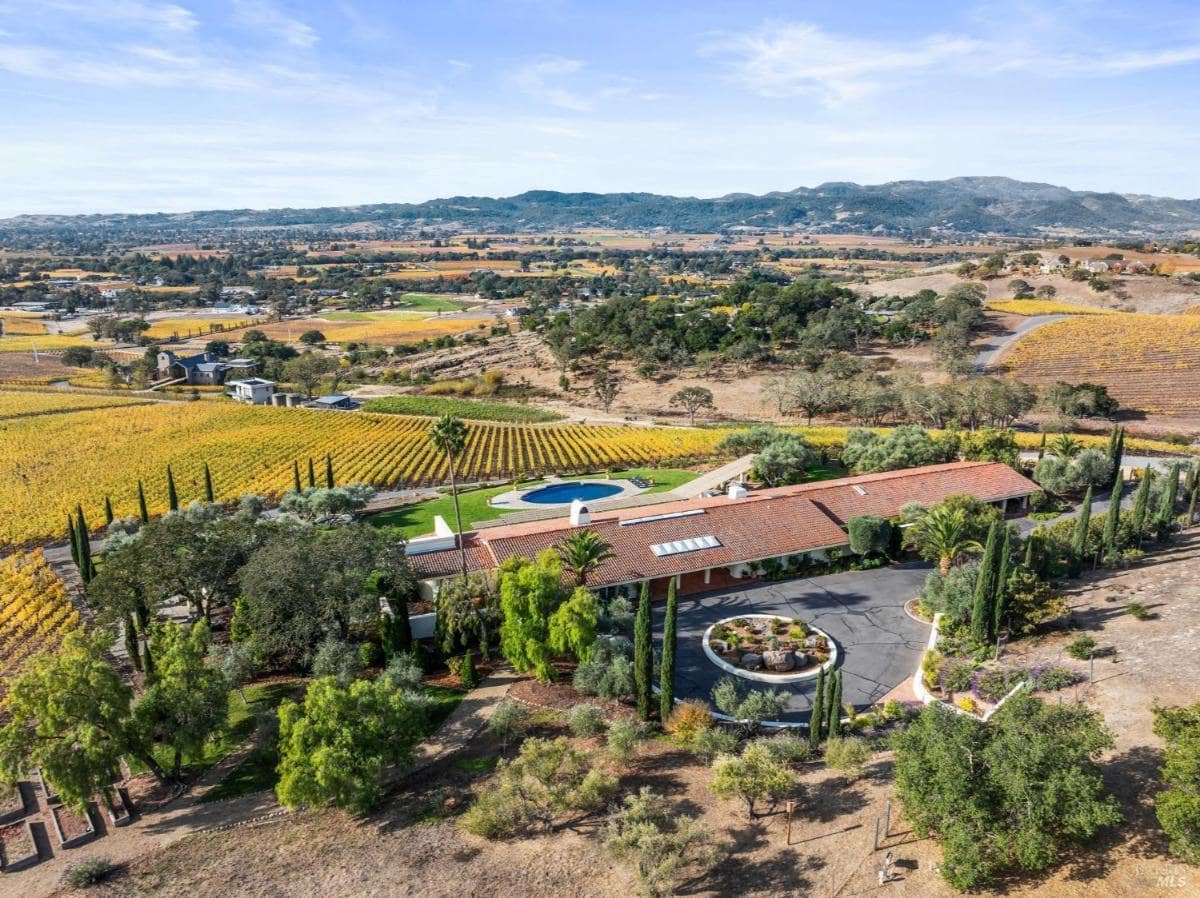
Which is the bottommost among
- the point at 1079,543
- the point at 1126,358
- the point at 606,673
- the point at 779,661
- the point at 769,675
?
the point at 769,675

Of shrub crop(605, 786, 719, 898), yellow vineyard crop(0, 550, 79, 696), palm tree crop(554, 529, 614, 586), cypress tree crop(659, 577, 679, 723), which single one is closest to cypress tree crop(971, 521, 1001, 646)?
cypress tree crop(659, 577, 679, 723)

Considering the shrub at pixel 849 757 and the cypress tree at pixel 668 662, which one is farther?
the cypress tree at pixel 668 662

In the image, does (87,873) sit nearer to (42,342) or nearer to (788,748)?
(788,748)

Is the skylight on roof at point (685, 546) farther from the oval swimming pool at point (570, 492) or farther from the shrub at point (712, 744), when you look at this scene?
the oval swimming pool at point (570, 492)

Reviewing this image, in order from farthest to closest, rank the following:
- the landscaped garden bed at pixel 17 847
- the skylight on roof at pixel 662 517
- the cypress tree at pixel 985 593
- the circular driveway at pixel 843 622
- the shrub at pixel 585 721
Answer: the skylight on roof at pixel 662 517 < the cypress tree at pixel 985 593 < the circular driveway at pixel 843 622 < the shrub at pixel 585 721 < the landscaped garden bed at pixel 17 847

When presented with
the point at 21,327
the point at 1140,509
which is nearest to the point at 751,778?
the point at 1140,509

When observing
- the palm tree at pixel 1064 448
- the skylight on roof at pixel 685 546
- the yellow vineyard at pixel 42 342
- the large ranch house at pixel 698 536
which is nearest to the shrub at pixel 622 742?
the large ranch house at pixel 698 536

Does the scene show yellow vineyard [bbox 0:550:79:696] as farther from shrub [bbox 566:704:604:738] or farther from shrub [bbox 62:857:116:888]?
shrub [bbox 566:704:604:738]
